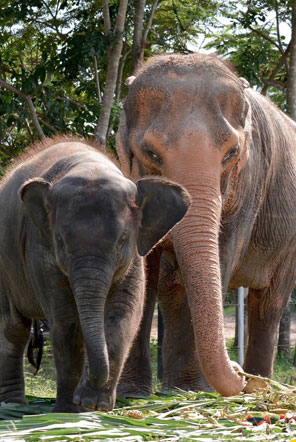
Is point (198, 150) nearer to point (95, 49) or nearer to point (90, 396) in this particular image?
point (90, 396)

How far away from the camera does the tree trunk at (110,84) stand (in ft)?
34.4

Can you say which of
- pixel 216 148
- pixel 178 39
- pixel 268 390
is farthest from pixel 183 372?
pixel 178 39

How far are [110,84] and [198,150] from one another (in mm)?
4914

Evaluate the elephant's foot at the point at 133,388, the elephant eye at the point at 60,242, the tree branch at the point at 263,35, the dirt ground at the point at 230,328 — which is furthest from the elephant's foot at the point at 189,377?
the dirt ground at the point at 230,328

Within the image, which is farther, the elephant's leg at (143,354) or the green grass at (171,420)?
the elephant's leg at (143,354)

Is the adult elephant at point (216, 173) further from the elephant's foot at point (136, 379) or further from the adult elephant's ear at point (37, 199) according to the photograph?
the adult elephant's ear at point (37, 199)

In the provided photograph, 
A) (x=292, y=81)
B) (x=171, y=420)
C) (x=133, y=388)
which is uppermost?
(x=292, y=81)

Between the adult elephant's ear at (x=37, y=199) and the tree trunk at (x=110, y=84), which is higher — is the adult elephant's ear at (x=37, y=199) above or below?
below

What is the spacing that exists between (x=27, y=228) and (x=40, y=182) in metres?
0.64

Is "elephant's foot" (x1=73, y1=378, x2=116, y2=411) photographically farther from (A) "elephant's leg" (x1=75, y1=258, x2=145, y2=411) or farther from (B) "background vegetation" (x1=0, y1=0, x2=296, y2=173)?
(B) "background vegetation" (x1=0, y1=0, x2=296, y2=173)

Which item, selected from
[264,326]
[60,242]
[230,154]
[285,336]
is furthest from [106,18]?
[60,242]

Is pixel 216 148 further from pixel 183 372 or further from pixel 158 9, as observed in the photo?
pixel 158 9

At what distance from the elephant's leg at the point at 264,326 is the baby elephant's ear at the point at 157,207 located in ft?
10.1

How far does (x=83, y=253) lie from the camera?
4.53m
